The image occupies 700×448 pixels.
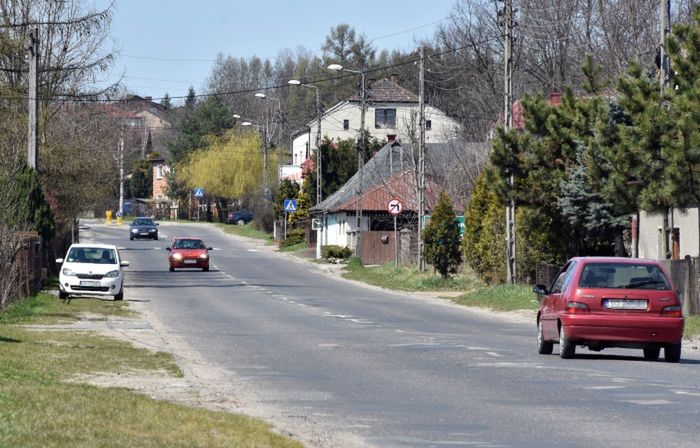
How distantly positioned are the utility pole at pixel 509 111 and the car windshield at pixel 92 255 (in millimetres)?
11003

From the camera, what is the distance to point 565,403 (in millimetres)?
14234

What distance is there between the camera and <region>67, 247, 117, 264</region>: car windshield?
1516 inches

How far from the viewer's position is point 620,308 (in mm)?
19641

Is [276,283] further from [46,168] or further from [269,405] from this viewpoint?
[269,405]

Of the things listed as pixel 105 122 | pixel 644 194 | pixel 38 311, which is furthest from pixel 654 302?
pixel 105 122

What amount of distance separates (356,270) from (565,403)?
47.1m

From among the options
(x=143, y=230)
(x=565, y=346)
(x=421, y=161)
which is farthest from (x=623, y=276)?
(x=143, y=230)

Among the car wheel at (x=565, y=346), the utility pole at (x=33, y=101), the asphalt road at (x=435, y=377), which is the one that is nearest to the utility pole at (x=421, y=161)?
the asphalt road at (x=435, y=377)

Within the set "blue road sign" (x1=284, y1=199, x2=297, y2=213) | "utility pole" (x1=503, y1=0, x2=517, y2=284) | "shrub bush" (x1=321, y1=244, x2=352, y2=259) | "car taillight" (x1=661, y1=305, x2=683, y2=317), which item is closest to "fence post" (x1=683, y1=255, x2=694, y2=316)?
"utility pole" (x1=503, y1=0, x2=517, y2=284)

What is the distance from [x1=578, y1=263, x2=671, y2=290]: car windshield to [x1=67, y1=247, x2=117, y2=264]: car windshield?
21.2m

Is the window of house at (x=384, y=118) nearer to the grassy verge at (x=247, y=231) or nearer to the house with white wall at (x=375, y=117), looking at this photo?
the house with white wall at (x=375, y=117)

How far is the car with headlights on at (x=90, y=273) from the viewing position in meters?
37.5

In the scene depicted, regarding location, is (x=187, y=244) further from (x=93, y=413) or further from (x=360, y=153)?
(x=93, y=413)

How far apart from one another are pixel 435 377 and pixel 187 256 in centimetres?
4515
